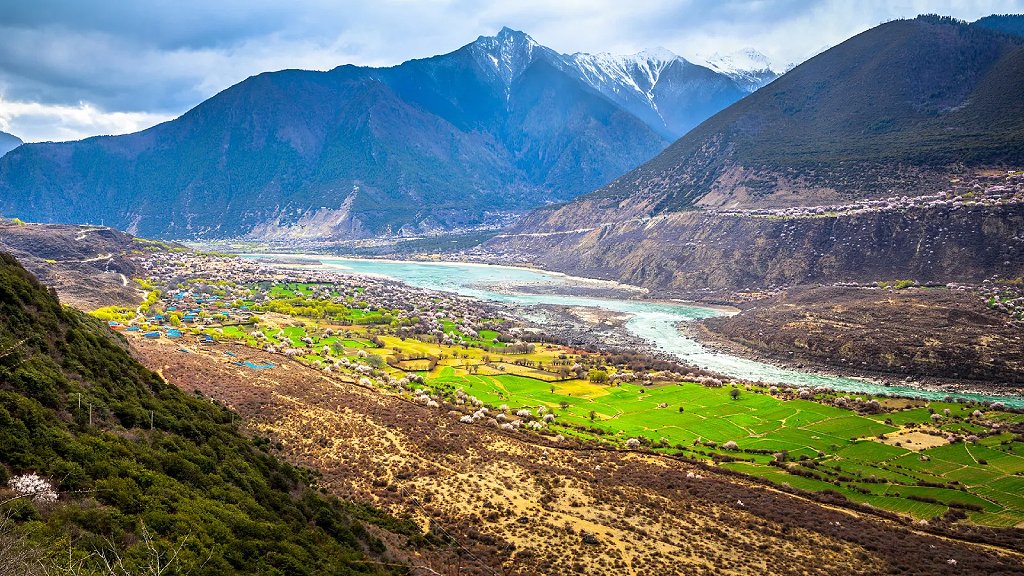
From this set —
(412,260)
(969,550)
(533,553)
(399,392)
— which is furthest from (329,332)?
(412,260)

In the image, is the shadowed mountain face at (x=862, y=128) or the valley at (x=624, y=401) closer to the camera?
the valley at (x=624, y=401)

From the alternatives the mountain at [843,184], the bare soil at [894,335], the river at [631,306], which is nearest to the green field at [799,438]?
the river at [631,306]

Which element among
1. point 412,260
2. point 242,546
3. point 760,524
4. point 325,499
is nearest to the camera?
point 242,546

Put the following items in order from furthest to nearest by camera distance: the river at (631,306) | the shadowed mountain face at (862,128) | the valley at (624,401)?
the shadowed mountain face at (862,128), the river at (631,306), the valley at (624,401)

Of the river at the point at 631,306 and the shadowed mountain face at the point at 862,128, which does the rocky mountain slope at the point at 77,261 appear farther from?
the shadowed mountain face at the point at 862,128

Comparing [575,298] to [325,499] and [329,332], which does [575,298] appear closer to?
[329,332]

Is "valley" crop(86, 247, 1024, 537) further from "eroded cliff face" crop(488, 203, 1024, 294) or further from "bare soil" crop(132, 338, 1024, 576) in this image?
"eroded cliff face" crop(488, 203, 1024, 294)
